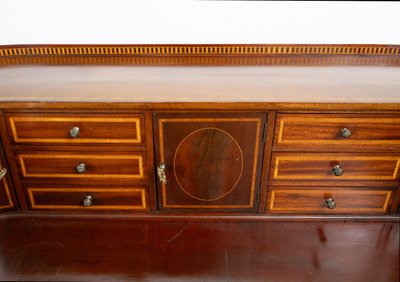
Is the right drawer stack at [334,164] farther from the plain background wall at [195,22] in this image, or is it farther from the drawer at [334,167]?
the plain background wall at [195,22]

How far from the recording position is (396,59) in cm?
118

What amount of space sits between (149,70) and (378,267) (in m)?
0.92

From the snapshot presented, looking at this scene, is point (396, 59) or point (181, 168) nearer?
point (181, 168)

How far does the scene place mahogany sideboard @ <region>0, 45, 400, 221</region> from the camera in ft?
2.97

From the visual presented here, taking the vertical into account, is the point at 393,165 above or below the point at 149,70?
below

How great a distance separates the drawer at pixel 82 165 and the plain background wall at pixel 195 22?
1.44 ft

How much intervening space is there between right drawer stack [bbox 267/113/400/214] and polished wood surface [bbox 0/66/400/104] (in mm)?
65

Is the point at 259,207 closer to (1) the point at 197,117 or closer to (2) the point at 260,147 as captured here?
(2) the point at 260,147

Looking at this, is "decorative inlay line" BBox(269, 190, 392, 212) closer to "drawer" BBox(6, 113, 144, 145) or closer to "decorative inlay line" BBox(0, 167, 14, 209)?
"drawer" BBox(6, 113, 144, 145)

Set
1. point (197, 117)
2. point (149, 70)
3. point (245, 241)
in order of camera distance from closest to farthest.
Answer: point (197, 117), point (245, 241), point (149, 70)

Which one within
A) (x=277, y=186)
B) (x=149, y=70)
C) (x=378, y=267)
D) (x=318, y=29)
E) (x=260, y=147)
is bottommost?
(x=378, y=267)

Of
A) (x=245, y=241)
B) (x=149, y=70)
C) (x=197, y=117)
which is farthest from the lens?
(x=149, y=70)

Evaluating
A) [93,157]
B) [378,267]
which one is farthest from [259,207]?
[93,157]

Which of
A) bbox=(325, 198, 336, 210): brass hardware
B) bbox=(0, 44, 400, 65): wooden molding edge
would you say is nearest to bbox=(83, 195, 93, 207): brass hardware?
bbox=(0, 44, 400, 65): wooden molding edge
